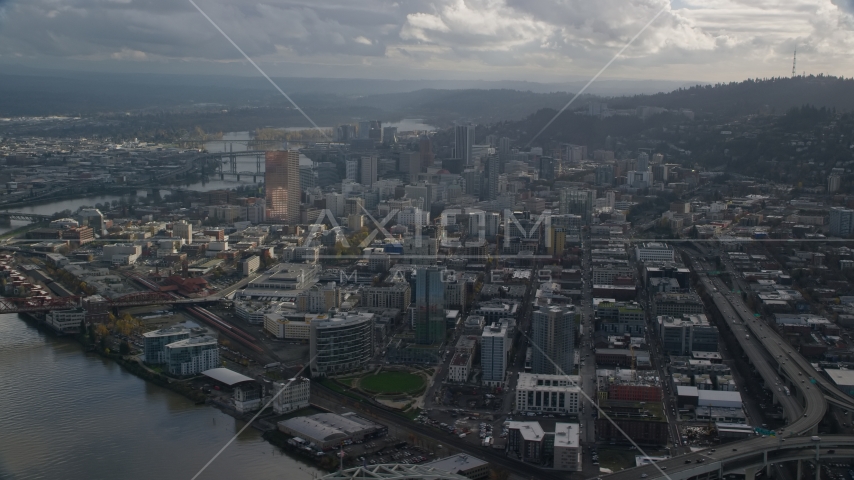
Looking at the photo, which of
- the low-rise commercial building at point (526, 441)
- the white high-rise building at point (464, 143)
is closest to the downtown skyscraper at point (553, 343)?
the low-rise commercial building at point (526, 441)

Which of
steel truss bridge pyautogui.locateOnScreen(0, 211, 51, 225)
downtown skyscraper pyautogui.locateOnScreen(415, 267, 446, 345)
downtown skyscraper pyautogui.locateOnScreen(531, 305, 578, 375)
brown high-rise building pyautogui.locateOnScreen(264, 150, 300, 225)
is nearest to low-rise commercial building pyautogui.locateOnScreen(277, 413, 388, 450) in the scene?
downtown skyscraper pyautogui.locateOnScreen(531, 305, 578, 375)

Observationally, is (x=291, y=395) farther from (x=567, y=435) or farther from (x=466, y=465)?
(x=567, y=435)

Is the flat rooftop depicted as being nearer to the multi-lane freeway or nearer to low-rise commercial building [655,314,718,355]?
the multi-lane freeway

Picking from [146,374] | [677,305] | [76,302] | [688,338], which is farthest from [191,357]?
[677,305]

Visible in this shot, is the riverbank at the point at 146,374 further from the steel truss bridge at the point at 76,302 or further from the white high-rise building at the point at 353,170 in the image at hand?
the white high-rise building at the point at 353,170

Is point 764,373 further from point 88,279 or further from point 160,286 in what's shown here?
point 88,279

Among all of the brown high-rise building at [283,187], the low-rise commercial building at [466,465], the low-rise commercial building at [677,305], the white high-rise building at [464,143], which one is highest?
the white high-rise building at [464,143]

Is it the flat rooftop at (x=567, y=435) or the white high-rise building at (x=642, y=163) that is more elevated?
the white high-rise building at (x=642, y=163)
